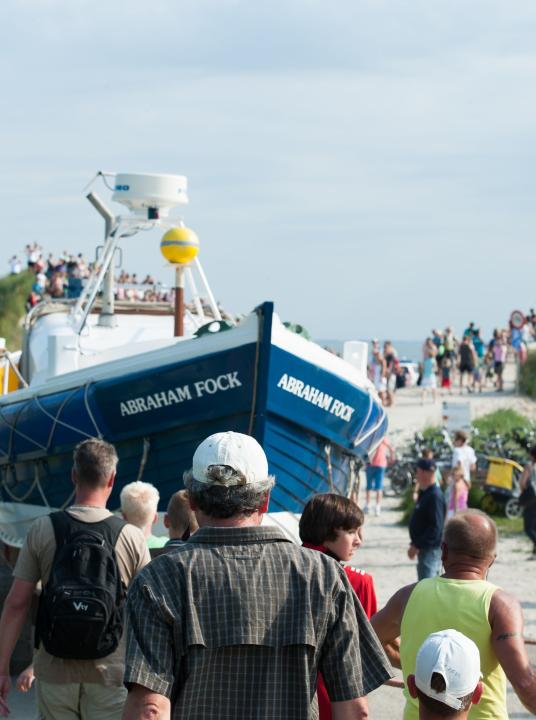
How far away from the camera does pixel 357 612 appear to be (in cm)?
273

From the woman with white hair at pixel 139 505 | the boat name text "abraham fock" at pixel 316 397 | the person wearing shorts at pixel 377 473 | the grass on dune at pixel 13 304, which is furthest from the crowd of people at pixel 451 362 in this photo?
the woman with white hair at pixel 139 505

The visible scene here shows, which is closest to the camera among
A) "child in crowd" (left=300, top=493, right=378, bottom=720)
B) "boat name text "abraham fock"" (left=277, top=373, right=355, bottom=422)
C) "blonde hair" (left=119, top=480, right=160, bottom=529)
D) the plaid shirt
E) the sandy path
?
the plaid shirt

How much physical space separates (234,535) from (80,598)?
62.6 inches

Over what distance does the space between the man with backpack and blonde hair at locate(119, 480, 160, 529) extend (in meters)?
0.97

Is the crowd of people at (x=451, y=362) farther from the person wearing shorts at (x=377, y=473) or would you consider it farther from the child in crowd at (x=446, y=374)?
the person wearing shorts at (x=377, y=473)

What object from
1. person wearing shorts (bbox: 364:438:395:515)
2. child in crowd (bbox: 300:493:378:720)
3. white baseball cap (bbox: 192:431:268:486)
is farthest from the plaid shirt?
person wearing shorts (bbox: 364:438:395:515)

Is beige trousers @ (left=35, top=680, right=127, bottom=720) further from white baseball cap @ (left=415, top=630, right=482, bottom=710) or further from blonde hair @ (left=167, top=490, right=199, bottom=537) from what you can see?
white baseball cap @ (left=415, top=630, right=482, bottom=710)

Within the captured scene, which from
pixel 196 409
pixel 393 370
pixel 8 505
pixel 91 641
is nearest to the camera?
pixel 91 641

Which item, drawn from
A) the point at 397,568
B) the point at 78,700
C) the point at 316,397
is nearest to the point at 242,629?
the point at 78,700

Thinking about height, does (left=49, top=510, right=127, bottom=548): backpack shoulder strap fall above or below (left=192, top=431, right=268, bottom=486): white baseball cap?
below

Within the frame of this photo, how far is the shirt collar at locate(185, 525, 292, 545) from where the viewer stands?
2.69m

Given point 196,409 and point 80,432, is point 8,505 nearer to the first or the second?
point 80,432

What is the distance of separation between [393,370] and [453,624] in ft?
87.7

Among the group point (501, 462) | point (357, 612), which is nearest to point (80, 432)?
point (357, 612)
